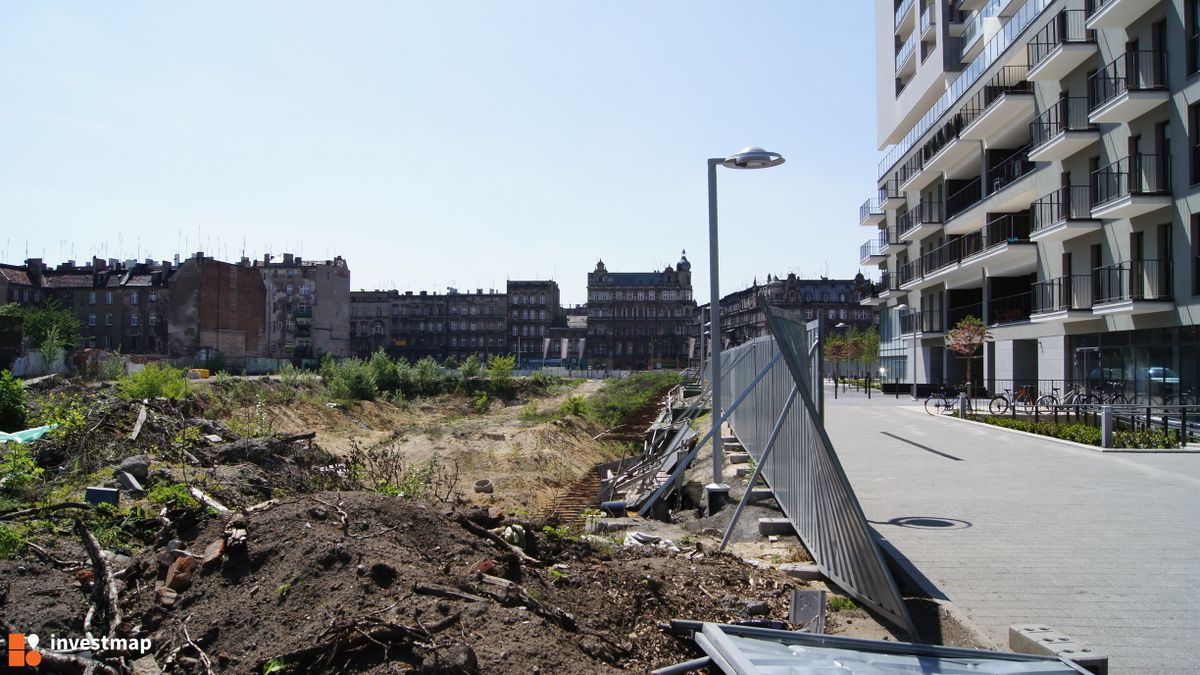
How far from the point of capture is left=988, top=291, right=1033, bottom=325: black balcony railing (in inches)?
1271

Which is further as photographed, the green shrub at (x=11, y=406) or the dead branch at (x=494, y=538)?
the green shrub at (x=11, y=406)

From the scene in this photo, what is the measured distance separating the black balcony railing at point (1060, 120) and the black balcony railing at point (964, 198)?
899 centimetres

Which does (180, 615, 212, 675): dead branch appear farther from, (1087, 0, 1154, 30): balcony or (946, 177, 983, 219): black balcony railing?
(946, 177, 983, 219): black balcony railing

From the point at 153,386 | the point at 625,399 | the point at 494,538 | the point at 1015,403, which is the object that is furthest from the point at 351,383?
the point at 494,538

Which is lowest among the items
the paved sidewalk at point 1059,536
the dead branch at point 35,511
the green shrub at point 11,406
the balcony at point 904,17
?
the paved sidewalk at point 1059,536

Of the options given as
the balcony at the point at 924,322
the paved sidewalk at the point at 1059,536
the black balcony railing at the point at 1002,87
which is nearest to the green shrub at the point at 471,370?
the balcony at the point at 924,322

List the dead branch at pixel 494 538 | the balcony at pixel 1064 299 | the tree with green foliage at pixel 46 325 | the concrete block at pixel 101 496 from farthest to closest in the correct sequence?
the tree with green foliage at pixel 46 325, the balcony at pixel 1064 299, the concrete block at pixel 101 496, the dead branch at pixel 494 538

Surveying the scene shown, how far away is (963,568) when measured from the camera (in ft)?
22.3

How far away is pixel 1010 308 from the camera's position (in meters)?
34.1

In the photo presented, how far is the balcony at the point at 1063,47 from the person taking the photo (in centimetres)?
2455

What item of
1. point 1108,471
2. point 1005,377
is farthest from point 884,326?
point 1108,471

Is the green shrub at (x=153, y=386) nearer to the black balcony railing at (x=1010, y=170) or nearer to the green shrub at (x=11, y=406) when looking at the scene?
the green shrub at (x=11, y=406)

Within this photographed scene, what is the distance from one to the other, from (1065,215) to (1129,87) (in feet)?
19.1

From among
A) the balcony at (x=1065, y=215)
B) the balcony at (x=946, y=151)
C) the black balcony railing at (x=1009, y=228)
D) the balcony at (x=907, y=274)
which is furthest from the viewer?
the balcony at (x=907, y=274)
